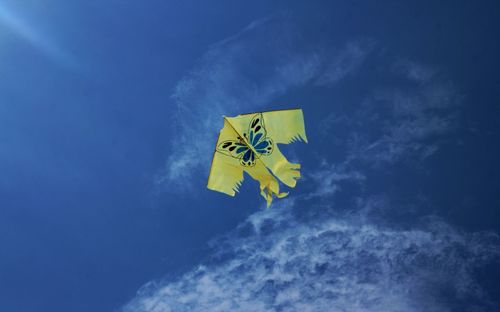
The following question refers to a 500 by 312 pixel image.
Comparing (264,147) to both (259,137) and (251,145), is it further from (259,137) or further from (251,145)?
(251,145)

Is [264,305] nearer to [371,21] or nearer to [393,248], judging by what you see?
[393,248]

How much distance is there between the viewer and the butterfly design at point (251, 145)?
78.3ft

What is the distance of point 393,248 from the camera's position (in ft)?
95.3

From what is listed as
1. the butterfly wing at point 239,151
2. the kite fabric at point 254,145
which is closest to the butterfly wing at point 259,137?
the kite fabric at point 254,145

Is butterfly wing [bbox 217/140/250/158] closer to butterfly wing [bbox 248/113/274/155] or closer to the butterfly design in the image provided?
the butterfly design

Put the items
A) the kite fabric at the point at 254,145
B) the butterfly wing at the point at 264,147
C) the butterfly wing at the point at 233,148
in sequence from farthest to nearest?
the butterfly wing at the point at 264,147 → the butterfly wing at the point at 233,148 → the kite fabric at the point at 254,145

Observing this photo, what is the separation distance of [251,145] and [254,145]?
22 cm

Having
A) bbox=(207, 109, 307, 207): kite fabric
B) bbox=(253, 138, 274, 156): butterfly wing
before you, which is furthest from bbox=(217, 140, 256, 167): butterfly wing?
bbox=(253, 138, 274, 156): butterfly wing

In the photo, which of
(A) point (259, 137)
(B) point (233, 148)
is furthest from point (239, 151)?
(A) point (259, 137)

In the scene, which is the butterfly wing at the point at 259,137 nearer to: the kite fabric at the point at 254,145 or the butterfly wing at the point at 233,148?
the kite fabric at the point at 254,145

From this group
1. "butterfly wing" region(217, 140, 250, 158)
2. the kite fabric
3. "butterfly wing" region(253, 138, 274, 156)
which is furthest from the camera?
"butterfly wing" region(253, 138, 274, 156)

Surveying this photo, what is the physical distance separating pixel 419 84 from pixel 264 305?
15627 millimetres

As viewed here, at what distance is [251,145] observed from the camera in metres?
24.0

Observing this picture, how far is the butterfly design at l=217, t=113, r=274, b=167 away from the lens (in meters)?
23.9
